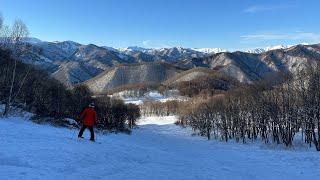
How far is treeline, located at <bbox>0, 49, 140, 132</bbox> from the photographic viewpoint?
4788 centimetres

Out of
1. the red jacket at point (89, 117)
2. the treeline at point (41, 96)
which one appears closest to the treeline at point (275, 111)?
the treeline at point (41, 96)

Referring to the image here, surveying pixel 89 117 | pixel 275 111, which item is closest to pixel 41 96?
pixel 275 111

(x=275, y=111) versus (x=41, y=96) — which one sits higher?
(x=41, y=96)

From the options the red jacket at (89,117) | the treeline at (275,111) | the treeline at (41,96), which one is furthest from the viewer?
the treeline at (275,111)

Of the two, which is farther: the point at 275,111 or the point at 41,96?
the point at 41,96

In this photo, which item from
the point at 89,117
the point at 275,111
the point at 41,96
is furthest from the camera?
the point at 41,96

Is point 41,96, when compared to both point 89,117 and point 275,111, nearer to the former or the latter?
point 275,111

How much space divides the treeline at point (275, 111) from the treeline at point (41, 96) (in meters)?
22.6

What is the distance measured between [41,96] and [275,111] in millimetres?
41361

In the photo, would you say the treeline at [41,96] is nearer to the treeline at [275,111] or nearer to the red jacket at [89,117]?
the red jacket at [89,117]

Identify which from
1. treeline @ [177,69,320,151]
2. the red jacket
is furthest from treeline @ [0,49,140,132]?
treeline @ [177,69,320,151]

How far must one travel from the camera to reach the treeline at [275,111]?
49656 mm

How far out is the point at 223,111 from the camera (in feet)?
252

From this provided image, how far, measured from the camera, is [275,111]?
60.8m
